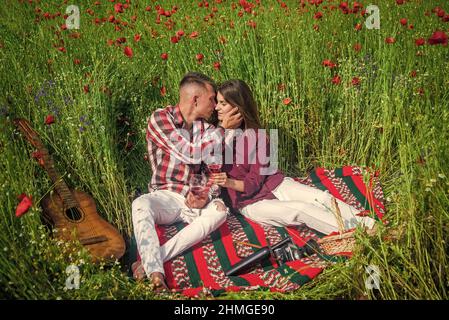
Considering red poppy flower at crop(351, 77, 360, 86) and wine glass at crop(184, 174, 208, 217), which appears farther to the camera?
red poppy flower at crop(351, 77, 360, 86)

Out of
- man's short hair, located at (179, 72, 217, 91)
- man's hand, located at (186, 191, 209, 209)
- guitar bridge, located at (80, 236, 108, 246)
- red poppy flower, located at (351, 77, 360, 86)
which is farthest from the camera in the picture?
red poppy flower, located at (351, 77, 360, 86)

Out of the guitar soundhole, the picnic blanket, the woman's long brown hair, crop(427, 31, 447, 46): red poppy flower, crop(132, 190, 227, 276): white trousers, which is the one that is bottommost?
the picnic blanket

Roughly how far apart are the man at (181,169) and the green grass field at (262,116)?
0.98ft

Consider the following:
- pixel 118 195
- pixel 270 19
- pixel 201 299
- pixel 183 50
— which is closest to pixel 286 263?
pixel 201 299

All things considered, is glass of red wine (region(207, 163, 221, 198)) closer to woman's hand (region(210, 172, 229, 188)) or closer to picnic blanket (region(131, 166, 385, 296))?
woman's hand (region(210, 172, 229, 188))

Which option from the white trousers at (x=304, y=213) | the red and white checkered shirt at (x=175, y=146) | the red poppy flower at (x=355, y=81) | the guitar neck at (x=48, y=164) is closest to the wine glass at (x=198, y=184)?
the red and white checkered shirt at (x=175, y=146)

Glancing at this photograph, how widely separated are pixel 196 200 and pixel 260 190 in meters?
0.58

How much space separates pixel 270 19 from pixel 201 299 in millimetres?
3081

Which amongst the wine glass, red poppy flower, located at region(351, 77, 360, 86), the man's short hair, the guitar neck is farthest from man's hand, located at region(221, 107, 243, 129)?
the guitar neck

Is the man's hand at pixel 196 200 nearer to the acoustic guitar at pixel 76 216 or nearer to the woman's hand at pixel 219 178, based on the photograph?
the woman's hand at pixel 219 178

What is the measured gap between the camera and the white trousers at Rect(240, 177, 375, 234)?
10.8ft

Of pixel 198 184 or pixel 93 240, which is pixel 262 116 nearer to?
pixel 198 184

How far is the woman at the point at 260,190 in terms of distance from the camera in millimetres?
3330

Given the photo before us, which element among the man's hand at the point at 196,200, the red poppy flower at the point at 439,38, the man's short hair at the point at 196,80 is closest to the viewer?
the red poppy flower at the point at 439,38
